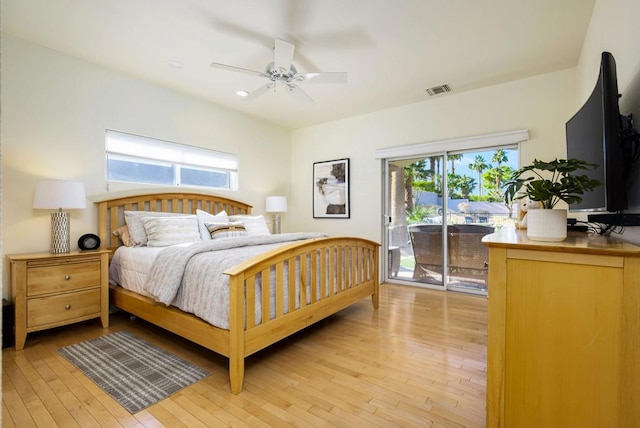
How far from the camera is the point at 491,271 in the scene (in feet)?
4.49

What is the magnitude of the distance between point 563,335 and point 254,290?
161 cm

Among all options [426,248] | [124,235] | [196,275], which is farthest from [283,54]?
[426,248]

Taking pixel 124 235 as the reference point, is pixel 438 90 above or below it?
above

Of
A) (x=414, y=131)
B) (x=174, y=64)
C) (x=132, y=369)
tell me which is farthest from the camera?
(x=414, y=131)

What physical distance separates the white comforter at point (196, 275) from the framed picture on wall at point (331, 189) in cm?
239

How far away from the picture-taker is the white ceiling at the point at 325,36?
2.39 metres

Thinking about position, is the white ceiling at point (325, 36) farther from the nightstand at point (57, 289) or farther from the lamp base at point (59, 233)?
the nightstand at point (57, 289)

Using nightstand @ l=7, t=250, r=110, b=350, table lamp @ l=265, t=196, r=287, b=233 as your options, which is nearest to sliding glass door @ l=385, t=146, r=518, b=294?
table lamp @ l=265, t=196, r=287, b=233

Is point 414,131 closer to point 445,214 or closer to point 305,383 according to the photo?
point 445,214

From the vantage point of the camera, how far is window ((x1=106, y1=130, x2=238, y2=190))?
3480mm

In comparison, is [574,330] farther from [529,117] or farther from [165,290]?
[529,117]

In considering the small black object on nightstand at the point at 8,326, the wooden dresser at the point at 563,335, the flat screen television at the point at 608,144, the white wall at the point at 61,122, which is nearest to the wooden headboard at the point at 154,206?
the white wall at the point at 61,122

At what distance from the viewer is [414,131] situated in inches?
171

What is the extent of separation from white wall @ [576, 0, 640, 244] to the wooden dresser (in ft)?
1.72
